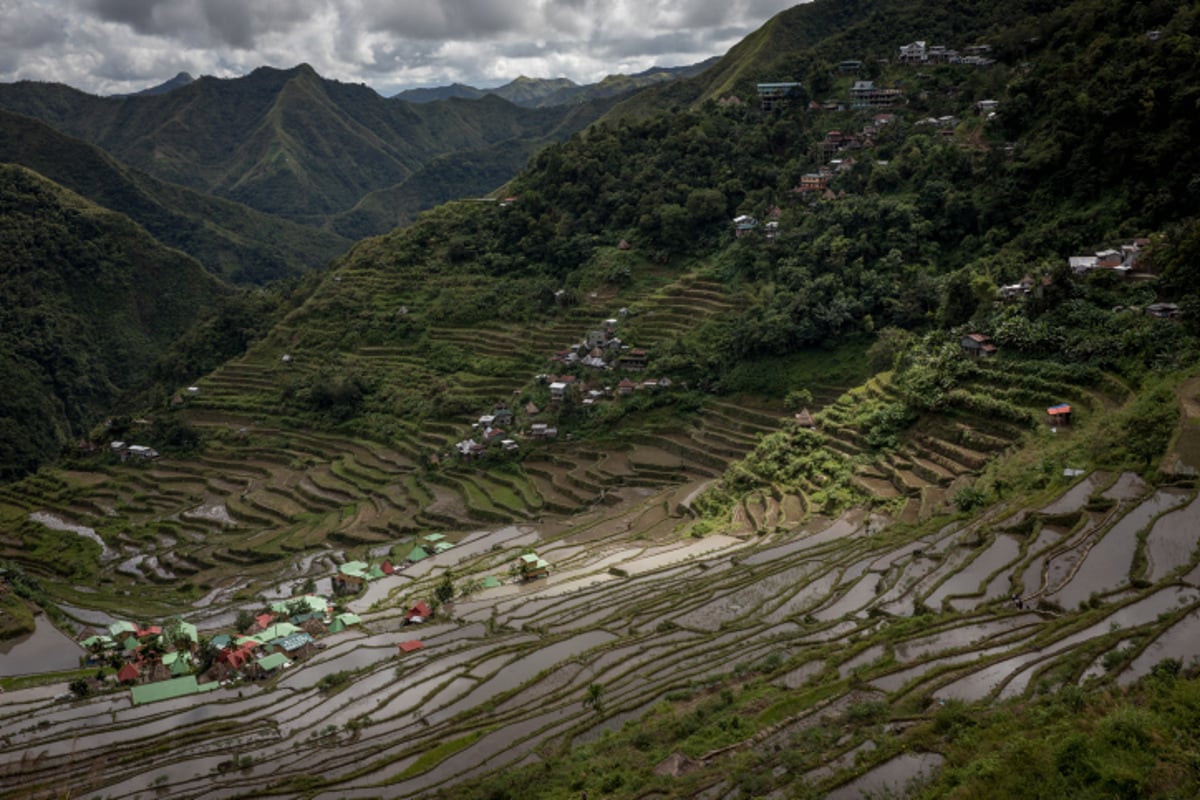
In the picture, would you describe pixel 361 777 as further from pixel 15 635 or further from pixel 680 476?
pixel 680 476

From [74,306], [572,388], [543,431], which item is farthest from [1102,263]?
[74,306]

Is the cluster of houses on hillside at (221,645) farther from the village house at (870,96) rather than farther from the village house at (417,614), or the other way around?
the village house at (870,96)

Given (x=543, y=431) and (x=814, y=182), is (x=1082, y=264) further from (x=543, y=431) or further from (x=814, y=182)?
(x=543, y=431)

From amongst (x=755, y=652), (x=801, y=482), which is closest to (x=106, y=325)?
(x=801, y=482)

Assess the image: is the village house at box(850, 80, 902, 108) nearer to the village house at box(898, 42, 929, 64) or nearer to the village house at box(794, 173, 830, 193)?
the village house at box(898, 42, 929, 64)

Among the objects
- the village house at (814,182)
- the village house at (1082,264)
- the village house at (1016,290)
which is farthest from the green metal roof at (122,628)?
the village house at (814,182)

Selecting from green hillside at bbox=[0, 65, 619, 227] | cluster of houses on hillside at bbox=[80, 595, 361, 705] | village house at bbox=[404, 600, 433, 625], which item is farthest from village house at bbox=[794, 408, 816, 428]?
green hillside at bbox=[0, 65, 619, 227]
